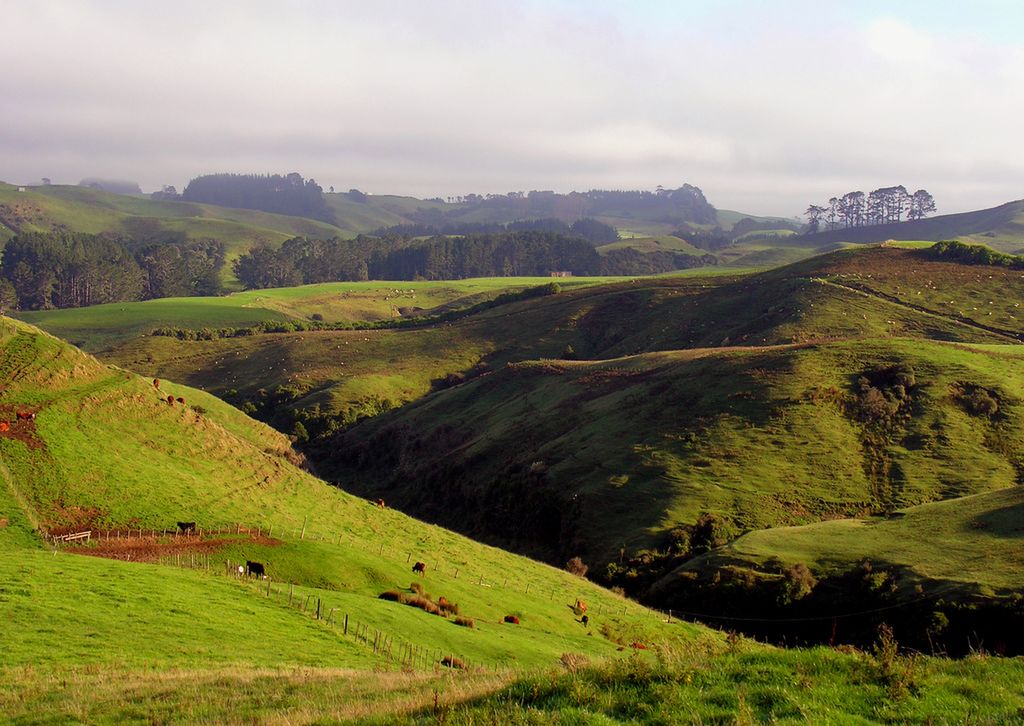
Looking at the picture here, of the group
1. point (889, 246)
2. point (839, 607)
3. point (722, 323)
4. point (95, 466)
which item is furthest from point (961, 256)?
point (95, 466)

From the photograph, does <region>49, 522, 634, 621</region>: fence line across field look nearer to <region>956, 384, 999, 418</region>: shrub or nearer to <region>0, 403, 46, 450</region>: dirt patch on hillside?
<region>0, 403, 46, 450</region>: dirt patch on hillside

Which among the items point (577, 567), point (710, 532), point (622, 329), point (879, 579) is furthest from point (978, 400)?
point (622, 329)

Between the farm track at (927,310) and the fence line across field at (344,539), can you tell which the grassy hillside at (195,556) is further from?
the farm track at (927,310)

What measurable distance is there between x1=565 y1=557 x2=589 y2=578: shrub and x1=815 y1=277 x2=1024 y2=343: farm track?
7144 centimetres

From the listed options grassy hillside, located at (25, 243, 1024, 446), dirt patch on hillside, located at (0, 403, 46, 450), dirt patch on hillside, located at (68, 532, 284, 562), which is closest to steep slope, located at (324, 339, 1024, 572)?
grassy hillside, located at (25, 243, 1024, 446)

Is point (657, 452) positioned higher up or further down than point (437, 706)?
further down

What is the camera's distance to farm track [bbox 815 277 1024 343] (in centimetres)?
10306

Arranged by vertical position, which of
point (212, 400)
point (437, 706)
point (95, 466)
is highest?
point (437, 706)

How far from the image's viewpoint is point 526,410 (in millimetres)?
96312

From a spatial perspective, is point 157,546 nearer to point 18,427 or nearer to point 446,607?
point 18,427

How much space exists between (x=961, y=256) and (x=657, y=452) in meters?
89.4

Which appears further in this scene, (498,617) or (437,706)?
(498,617)

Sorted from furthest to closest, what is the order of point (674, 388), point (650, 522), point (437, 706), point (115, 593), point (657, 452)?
point (674, 388) → point (657, 452) → point (650, 522) → point (115, 593) → point (437, 706)

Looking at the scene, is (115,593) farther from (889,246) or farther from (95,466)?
(889,246)
